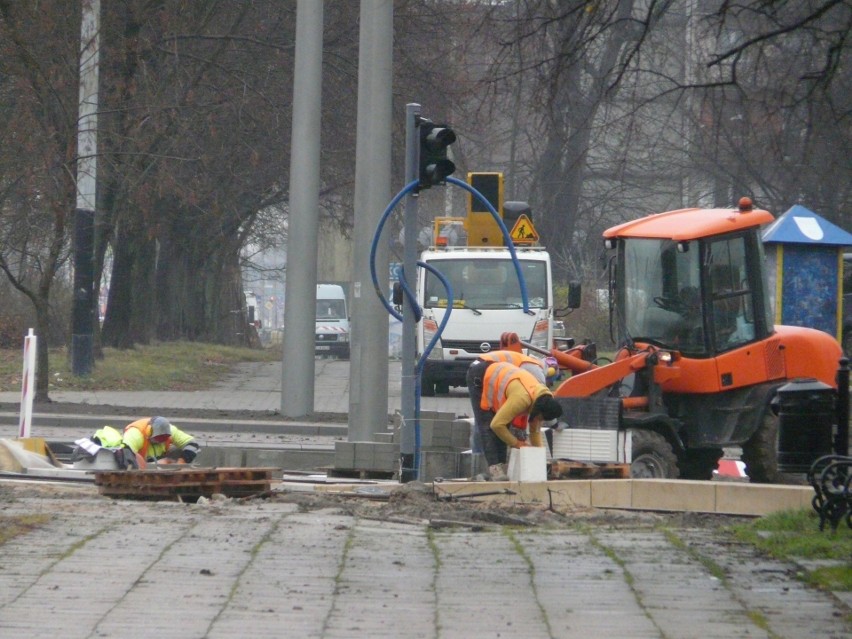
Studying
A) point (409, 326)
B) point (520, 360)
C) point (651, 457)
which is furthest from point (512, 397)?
point (651, 457)

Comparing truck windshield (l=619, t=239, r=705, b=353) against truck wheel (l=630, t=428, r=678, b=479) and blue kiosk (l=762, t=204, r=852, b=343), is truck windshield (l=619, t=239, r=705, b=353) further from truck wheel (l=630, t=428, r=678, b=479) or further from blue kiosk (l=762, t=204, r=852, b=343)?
blue kiosk (l=762, t=204, r=852, b=343)

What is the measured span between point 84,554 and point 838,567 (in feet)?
12.8

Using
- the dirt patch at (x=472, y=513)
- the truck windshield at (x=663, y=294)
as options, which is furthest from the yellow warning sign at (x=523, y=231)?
the dirt patch at (x=472, y=513)

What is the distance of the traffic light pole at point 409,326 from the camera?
11.4 meters

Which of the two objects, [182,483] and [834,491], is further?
[182,483]

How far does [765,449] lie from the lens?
492 inches

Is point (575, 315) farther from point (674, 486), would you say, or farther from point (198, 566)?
point (198, 566)

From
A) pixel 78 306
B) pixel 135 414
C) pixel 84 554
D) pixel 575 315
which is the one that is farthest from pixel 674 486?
pixel 575 315

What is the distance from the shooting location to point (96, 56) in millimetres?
20766

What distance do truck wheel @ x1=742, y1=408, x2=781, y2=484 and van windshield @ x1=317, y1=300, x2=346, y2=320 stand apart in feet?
115

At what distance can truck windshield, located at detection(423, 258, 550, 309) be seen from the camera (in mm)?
23062

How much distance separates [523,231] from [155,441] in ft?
40.7

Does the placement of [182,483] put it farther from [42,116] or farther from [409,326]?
[42,116]

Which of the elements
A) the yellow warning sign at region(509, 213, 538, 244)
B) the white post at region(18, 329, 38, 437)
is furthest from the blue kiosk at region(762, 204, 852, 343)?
the white post at region(18, 329, 38, 437)
